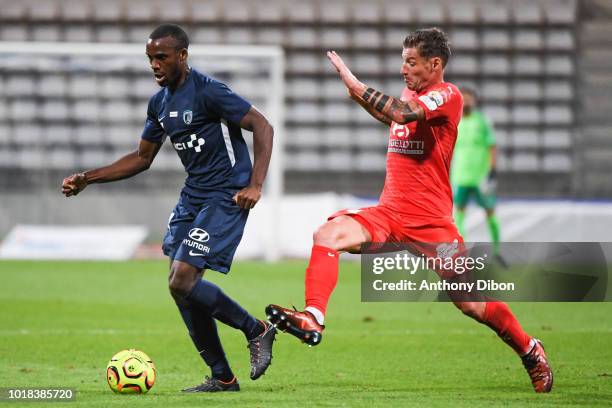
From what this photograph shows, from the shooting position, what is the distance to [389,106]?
561 centimetres

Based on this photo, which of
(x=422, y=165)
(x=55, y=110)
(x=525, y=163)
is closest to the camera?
(x=422, y=165)

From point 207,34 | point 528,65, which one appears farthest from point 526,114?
point 207,34

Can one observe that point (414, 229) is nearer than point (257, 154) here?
No

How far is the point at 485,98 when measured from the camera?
2256cm

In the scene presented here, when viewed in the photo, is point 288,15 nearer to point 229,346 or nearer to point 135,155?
point 229,346

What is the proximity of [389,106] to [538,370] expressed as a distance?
67.6 inches

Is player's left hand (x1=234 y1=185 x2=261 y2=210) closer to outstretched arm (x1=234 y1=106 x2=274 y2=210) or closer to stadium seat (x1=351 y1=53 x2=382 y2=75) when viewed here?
outstretched arm (x1=234 y1=106 x2=274 y2=210)

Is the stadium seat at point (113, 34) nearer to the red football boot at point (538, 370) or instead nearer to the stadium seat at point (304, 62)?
the stadium seat at point (304, 62)

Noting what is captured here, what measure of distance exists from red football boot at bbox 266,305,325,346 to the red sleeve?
1.33 meters

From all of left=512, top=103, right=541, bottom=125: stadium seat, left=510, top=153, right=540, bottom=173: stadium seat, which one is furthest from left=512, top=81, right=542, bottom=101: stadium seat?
left=510, top=153, right=540, bottom=173: stadium seat

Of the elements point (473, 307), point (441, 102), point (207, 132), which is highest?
point (441, 102)

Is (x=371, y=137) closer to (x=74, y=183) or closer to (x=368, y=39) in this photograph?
(x=368, y=39)

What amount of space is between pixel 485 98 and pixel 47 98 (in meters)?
8.82

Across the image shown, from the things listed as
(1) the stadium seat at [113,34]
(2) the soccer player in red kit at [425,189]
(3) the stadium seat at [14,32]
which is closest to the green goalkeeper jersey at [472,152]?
(2) the soccer player in red kit at [425,189]
